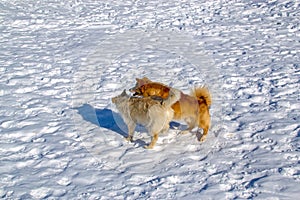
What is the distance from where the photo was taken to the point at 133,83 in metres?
7.73

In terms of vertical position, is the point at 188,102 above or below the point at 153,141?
above

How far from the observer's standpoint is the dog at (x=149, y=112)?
16.7ft

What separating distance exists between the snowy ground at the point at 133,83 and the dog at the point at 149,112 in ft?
0.84

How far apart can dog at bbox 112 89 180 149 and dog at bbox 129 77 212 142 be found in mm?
116

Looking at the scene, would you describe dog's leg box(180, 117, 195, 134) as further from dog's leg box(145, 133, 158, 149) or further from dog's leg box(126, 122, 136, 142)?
dog's leg box(126, 122, 136, 142)

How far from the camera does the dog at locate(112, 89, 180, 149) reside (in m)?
5.09

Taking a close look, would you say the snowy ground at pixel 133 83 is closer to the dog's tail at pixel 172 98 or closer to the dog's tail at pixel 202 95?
the dog's tail at pixel 202 95

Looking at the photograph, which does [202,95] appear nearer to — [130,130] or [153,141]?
[153,141]

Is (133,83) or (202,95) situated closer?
(202,95)

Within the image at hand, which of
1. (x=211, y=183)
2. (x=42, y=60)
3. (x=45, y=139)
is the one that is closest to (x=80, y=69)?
(x=42, y=60)

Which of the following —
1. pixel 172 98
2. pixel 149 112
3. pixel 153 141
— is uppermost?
pixel 172 98

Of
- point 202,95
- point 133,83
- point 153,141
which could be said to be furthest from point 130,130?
point 133,83

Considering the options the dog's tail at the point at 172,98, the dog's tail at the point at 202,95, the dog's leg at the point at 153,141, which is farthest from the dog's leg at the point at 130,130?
the dog's tail at the point at 202,95

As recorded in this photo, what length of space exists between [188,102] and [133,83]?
8.40 feet
